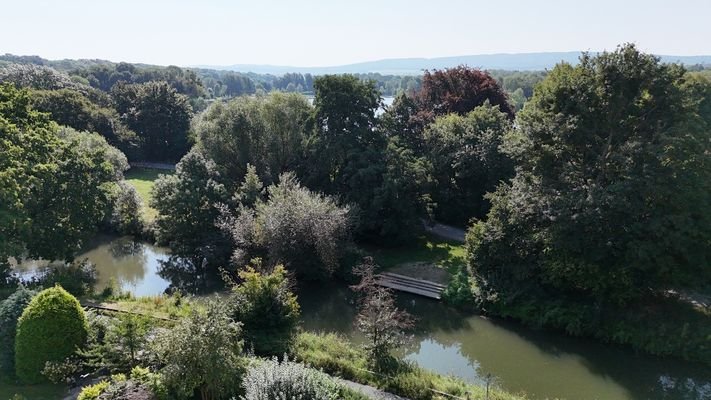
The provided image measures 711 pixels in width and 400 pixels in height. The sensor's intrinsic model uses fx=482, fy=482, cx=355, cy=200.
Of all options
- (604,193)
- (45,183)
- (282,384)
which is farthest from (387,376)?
(45,183)

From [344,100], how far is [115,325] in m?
15.4

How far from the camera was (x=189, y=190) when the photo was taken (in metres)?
21.3

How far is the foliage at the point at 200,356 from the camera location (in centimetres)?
960

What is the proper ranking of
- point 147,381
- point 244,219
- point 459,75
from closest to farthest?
point 147,381 < point 244,219 < point 459,75

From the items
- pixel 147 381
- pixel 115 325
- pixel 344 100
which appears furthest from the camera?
pixel 344 100

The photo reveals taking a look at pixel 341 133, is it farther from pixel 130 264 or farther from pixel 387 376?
pixel 387 376

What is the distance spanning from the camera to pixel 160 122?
4578 cm

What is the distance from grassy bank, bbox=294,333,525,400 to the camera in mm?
11328

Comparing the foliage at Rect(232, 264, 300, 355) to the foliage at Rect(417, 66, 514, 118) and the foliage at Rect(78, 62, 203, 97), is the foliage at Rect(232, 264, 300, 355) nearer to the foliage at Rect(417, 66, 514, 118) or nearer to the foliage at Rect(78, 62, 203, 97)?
the foliage at Rect(417, 66, 514, 118)

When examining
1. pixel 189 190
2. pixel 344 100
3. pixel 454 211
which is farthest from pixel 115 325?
pixel 454 211

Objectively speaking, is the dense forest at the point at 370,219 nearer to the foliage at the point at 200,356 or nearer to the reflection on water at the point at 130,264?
the foliage at the point at 200,356

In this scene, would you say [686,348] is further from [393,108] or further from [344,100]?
[393,108]

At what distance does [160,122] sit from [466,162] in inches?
1286

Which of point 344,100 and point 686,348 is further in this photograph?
point 344,100
